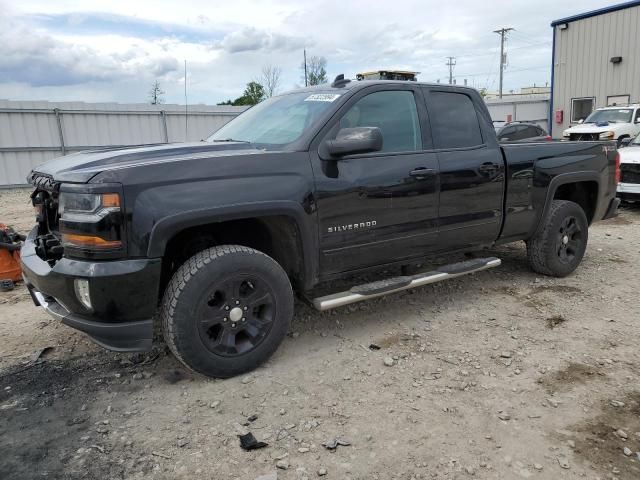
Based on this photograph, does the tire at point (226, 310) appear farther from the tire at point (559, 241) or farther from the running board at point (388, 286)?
the tire at point (559, 241)

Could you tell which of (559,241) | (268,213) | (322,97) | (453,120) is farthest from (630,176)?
(268,213)

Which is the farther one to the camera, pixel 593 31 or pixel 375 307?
pixel 593 31

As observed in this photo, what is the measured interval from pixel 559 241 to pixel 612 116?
541 inches

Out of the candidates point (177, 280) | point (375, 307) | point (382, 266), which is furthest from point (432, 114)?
point (177, 280)

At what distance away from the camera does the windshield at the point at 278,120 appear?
3.67 meters

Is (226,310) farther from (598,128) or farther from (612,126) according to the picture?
(612,126)

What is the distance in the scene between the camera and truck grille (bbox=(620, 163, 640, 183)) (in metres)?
8.73

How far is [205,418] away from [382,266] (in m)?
1.70

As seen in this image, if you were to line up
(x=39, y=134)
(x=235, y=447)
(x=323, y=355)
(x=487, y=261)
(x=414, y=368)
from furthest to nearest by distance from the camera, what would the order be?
1. (x=39, y=134)
2. (x=487, y=261)
3. (x=323, y=355)
4. (x=414, y=368)
5. (x=235, y=447)

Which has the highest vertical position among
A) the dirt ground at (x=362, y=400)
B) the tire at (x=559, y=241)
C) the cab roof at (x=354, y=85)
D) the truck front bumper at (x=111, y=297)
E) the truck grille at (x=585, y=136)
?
the cab roof at (x=354, y=85)

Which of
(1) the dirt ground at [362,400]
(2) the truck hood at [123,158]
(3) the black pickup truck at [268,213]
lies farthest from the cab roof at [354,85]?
(1) the dirt ground at [362,400]

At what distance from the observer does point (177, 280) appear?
A: 3039 millimetres

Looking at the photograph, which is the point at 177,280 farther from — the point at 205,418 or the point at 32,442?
the point at 32,442

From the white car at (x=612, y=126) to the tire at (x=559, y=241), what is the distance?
11723mm
